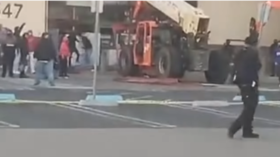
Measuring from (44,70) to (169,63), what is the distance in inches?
223

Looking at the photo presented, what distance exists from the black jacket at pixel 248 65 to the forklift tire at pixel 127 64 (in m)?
15.5

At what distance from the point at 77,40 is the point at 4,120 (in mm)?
17910

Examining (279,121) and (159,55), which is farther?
(159,55)

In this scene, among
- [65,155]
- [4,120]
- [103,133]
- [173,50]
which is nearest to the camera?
[65,155]

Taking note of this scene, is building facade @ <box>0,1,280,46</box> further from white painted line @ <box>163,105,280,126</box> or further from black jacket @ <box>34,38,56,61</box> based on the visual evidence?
white painted line @ <box>163,105,280,126</box>

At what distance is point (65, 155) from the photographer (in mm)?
11070

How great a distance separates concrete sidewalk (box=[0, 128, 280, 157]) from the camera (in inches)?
450


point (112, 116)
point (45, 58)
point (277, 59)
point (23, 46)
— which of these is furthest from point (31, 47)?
point (112, 116)

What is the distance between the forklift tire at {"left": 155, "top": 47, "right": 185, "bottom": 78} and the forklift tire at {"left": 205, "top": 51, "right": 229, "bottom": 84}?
1053 millimetres

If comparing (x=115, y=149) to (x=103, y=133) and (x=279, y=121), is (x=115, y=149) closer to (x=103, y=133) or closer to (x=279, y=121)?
(x=103, y=133)

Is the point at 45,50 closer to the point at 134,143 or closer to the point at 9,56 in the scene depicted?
the point at 9,56

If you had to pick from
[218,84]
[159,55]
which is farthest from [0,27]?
[218,84]

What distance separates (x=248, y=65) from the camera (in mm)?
13391

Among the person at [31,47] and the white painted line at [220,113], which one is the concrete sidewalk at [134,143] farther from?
the person at [31,47]
